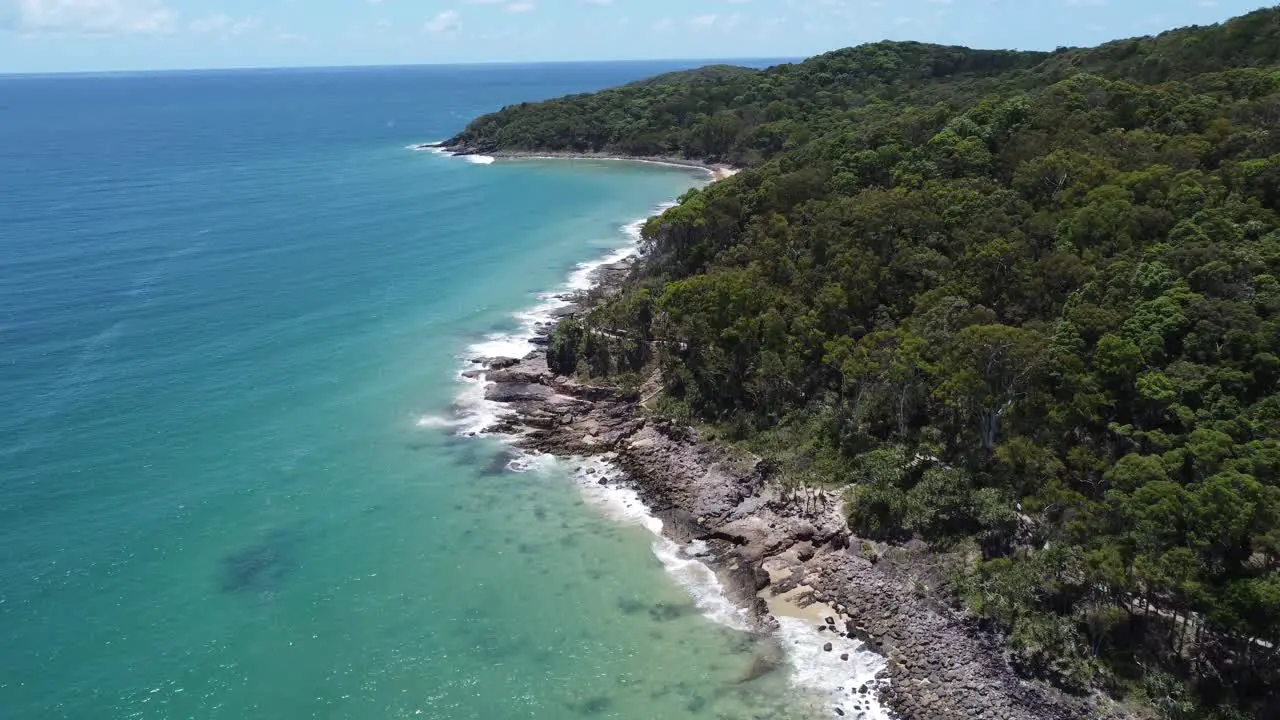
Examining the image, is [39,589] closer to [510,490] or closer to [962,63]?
[510,490]

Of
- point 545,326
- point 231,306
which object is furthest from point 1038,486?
point 231,306

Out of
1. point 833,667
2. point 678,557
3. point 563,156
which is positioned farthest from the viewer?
point 563,156

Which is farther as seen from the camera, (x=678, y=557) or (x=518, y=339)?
(x=518, y=339)

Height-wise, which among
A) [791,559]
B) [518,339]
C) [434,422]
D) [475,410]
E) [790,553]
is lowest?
[791,559]

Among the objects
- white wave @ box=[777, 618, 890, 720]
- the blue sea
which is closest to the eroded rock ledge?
white wave @ box=[777, 618, 890, 720]

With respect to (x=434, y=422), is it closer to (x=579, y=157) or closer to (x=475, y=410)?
(x=475, y=410)

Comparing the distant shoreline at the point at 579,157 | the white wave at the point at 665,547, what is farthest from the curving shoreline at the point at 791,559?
the distant shoreline at the point at 579,157

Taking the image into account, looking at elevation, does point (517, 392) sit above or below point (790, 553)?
above

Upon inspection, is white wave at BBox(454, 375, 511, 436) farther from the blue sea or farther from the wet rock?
the wet rock

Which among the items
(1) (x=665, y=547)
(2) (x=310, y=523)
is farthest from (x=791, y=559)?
(2) (x=310, y=523)
